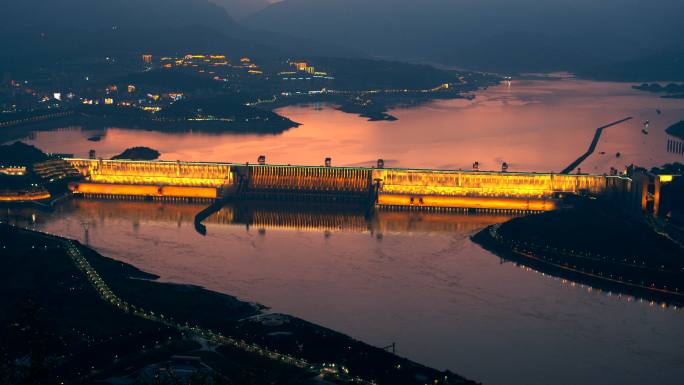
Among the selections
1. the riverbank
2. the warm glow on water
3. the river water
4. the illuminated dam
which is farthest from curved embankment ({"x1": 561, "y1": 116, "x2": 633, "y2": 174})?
the riverbank

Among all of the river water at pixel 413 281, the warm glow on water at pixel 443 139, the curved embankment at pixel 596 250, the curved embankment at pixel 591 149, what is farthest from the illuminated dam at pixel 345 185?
the curved embankment at pixel 591 149

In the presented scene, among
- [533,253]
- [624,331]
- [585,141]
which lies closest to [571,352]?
[624,331]

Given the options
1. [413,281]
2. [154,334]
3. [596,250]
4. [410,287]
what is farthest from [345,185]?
[154,334]

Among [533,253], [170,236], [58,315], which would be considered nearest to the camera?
[58,315]

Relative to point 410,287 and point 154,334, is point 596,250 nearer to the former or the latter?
point 410,287

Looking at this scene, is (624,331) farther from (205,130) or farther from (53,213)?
(205,130)

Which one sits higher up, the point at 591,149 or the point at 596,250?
the point at 591,149

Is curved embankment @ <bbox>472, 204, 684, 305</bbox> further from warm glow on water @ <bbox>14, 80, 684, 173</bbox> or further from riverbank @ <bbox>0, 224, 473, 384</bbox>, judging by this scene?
warm glow on water @ <bbox>14, 80, 684, 173</bbox>
